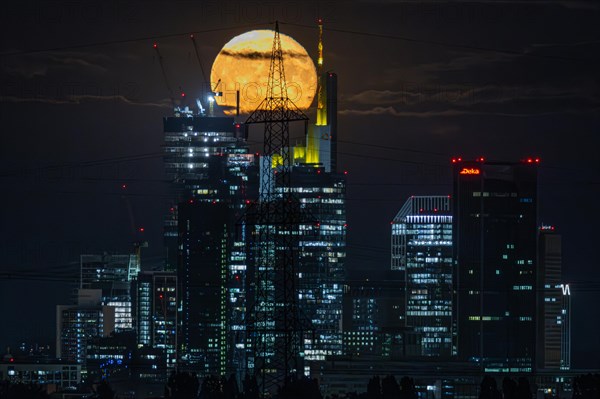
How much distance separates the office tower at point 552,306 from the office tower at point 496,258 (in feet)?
4.10

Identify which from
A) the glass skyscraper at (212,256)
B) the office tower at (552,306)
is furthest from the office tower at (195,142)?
the office tower at (552,306)

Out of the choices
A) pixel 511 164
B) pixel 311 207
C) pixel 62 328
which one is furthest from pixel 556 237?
pixel 62 328

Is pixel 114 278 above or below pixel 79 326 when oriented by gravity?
above

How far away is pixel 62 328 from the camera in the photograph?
152 meters

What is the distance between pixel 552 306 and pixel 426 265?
36.2ft

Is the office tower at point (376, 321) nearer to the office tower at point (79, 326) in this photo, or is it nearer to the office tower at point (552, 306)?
the office tower at point (552, 306)

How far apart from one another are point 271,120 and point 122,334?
77.3 metres

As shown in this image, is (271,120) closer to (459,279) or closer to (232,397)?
(232,397)

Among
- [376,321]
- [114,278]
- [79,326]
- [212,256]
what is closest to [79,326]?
[79,326]

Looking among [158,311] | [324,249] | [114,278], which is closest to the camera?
[158,311]

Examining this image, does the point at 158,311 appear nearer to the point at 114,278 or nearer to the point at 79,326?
the point at 79,326

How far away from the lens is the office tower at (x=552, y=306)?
152625 millimetres

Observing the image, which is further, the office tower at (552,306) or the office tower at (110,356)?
the office tower at (552,306)

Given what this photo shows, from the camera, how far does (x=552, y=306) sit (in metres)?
163
